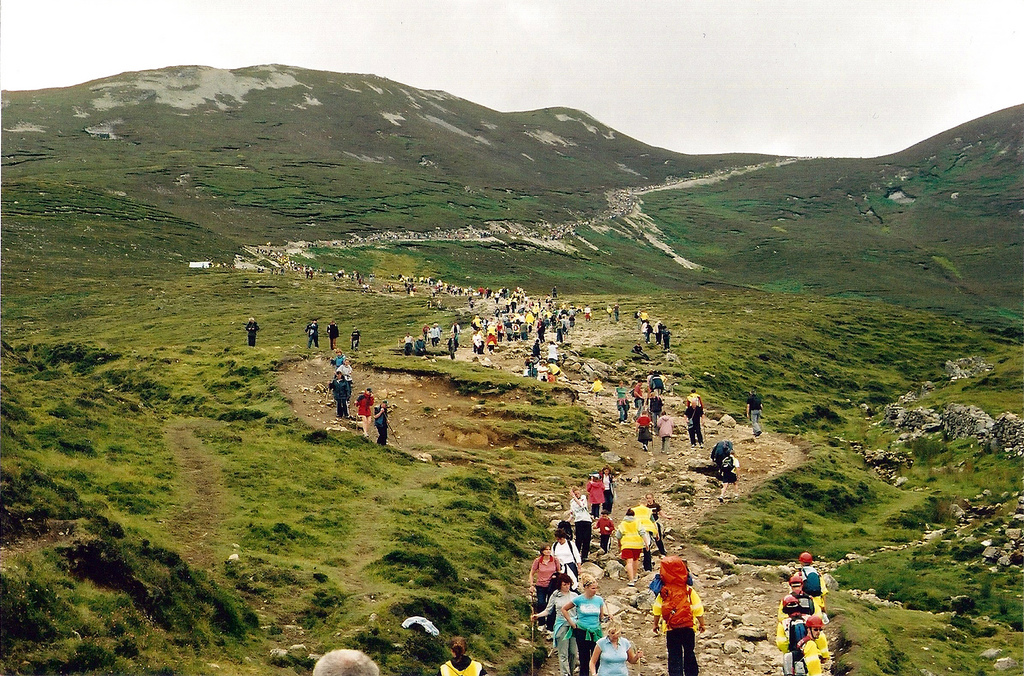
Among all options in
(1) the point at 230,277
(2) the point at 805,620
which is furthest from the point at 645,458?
(1) the point at 230,277

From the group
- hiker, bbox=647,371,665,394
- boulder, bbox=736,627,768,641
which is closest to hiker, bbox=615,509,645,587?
boulder, bbox=736,627,768,641

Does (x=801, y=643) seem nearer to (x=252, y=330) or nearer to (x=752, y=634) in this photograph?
(x=752, y=634)

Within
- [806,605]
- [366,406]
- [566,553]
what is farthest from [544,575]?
[366,406]

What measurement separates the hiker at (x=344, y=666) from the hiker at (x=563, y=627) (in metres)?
6.94

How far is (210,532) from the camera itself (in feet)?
66.6

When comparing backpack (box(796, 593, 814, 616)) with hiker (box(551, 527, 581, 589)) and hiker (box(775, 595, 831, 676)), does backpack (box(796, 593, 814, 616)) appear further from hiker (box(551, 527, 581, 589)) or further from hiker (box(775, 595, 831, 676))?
hiker (box(551, 527, 581, 589))

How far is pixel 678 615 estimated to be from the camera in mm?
14484

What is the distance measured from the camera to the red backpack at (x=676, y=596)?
14.5m

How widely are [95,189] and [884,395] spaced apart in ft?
365

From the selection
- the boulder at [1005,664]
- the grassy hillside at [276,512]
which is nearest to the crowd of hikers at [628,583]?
the grassy hillside at [276,512]

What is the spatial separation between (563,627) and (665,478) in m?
17.8

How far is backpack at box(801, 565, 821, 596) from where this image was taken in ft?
52.1

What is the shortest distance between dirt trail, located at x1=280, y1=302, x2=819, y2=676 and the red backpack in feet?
9.40

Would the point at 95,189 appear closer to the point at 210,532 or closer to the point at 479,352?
the point at 479,352
